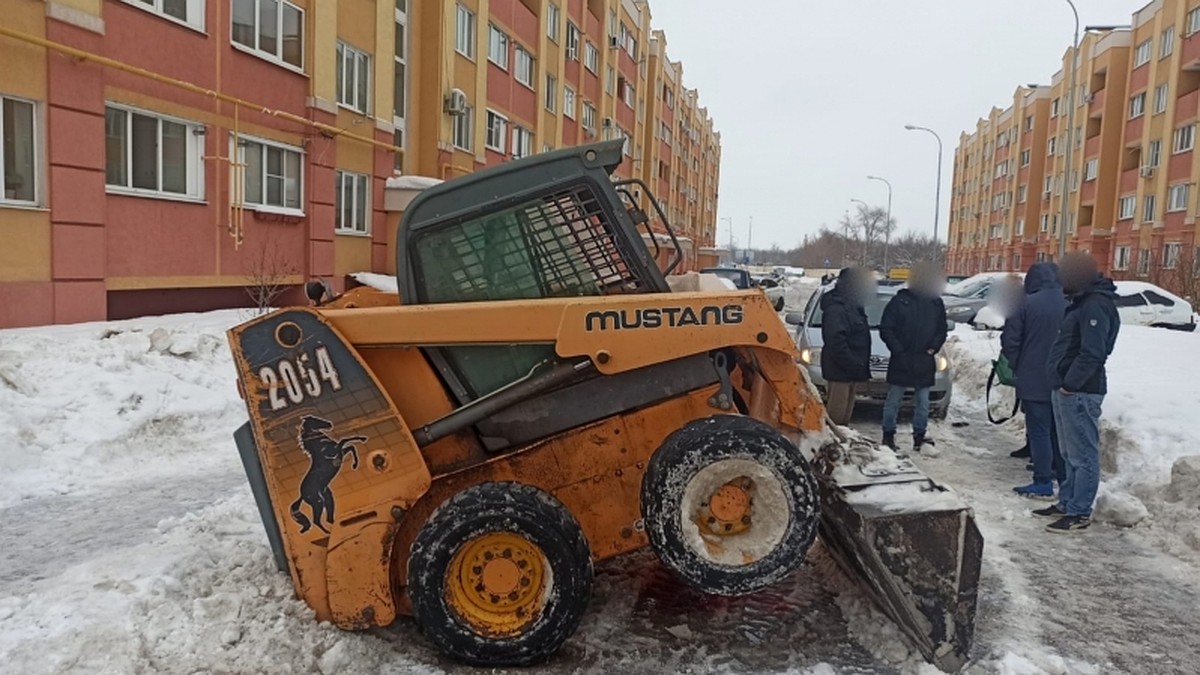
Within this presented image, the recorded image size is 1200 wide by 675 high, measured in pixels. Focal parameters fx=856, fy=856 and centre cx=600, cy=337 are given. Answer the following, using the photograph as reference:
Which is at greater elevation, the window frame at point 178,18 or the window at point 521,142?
the window at point 521,142

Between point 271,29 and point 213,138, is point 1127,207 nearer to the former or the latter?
point 271,29

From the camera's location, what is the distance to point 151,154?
11.9 metres

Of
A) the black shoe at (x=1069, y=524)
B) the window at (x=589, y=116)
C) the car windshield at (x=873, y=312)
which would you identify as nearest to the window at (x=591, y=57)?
the window at (x=589, y=116)

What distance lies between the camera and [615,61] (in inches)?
1613

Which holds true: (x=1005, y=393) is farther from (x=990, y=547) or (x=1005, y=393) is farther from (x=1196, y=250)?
(x=1196, y=250)

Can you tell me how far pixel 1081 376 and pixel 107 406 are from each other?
309 inches

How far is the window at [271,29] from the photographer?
1375 cm

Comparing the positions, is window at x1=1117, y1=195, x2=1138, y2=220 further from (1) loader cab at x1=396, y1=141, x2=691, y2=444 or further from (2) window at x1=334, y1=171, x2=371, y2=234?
(1) loader cab at x1=396, y1=141, x2=691, y2=444

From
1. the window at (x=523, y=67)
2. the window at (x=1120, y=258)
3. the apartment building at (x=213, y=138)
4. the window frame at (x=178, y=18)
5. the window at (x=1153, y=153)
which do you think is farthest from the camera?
the window at (x=1120, y=258)

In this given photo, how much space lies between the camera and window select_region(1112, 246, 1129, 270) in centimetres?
4081

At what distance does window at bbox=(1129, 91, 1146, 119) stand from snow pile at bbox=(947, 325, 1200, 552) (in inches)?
1442

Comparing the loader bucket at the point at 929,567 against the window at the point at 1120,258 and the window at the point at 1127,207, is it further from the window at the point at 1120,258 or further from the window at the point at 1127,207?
the window at the point at 1127,207

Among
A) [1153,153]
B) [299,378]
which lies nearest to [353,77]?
[299,378]

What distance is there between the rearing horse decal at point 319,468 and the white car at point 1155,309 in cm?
2250
